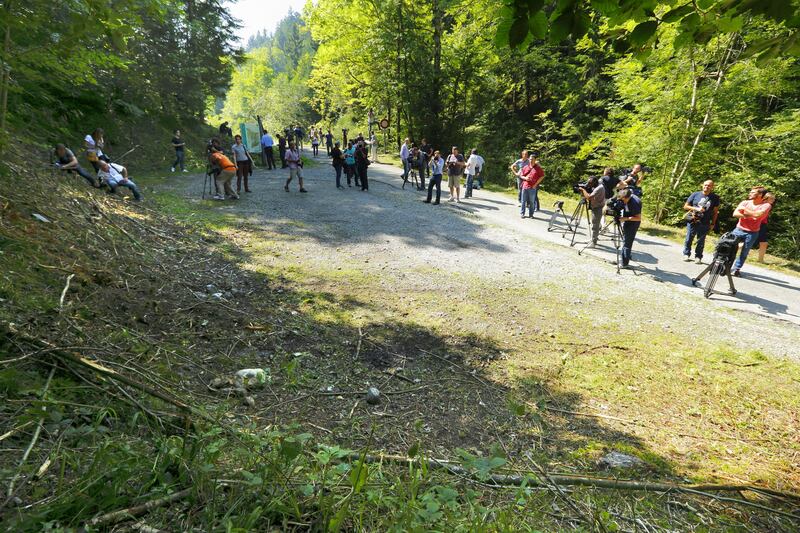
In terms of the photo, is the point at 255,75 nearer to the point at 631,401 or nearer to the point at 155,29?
the point at 155,29

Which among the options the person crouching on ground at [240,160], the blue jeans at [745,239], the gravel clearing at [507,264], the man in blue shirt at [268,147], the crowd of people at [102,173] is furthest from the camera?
the man in blue shirt at [268,147]

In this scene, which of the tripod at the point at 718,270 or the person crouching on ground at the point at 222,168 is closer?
the tripod at the point at 718,270

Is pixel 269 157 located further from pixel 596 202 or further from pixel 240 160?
pixel 596 202

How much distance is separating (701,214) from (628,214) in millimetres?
2016

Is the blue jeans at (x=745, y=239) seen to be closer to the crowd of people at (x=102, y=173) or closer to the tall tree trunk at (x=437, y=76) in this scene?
the crowd of people at (x=102, y=173)

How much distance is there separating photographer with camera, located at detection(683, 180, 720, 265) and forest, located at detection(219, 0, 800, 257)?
3.42 m

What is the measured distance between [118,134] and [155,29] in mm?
7527

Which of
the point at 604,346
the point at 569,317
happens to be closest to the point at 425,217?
the point at 569,317

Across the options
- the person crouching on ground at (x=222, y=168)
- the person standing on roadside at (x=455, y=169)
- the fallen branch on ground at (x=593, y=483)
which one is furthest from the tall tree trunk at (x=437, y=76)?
the fallen branch on ground at (x=593, y=483)

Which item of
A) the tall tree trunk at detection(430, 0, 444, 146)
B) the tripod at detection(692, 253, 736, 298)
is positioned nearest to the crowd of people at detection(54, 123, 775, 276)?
the tripod at detection(692, 253, 736, 298)

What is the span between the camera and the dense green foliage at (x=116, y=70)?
3.65 meters

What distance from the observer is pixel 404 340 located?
5.36m

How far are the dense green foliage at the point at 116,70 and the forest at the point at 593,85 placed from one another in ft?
11.8

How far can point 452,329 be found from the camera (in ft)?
19.0
